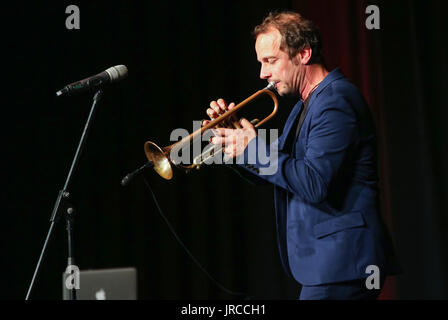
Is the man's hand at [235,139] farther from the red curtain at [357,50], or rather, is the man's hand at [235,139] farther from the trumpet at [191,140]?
the red curtain at [357,50]

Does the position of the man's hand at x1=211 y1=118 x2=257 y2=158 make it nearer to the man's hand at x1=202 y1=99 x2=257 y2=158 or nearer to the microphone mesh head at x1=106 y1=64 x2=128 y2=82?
the man's hand at x1=202 y1=99 x2=257 y2=158

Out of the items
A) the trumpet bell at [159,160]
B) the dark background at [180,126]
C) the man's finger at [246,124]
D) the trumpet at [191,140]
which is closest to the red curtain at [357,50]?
the dark background at [180,126]

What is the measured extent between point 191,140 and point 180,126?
1.76 m

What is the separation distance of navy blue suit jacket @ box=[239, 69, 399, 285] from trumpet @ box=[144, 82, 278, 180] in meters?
0.32

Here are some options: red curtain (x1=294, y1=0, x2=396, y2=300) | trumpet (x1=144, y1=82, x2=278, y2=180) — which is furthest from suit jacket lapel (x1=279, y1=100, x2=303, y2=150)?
red curtain (x1=294, y1=0, x2=396, y2=300)

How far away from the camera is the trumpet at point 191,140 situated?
7.35 ft

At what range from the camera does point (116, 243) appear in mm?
3957

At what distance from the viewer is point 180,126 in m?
4.09

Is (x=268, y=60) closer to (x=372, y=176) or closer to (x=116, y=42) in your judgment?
(x=372, y=176)

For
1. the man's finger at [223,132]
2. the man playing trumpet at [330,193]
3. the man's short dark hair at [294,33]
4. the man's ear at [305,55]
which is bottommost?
the man playing trumpet at [330,193]

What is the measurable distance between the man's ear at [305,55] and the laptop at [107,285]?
61.9 inches

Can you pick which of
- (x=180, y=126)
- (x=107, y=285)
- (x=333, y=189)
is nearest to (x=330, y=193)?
(x=333, y=189)

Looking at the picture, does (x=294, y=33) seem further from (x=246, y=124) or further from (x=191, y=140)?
(x=191, y=140)
